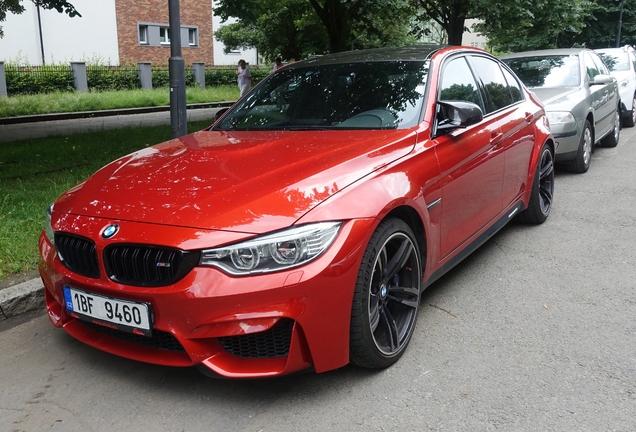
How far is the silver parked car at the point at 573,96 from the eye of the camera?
24.9ft

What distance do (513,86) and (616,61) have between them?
30.9 ft

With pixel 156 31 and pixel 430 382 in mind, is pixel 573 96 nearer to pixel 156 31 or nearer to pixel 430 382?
pixel 430 382

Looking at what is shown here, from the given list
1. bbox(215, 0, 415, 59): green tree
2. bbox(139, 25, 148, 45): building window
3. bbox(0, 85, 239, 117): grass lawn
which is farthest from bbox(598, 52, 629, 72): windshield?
bbox(139, 25, 148, 45): building window

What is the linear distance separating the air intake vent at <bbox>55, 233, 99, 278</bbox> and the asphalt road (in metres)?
0.60

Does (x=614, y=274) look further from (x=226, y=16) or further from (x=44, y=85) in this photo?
(x=44, y=85)

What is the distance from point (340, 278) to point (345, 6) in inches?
480

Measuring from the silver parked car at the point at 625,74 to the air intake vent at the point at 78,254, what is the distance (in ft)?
39.8

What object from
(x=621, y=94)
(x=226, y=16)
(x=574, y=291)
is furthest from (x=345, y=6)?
(x=574, y=291)

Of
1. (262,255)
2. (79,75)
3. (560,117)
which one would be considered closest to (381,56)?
(262,255)

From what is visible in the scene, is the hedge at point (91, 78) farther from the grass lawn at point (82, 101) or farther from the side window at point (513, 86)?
the side window at point (513, 86)

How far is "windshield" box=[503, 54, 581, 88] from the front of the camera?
28.0 ft

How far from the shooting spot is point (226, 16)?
15.0 metres

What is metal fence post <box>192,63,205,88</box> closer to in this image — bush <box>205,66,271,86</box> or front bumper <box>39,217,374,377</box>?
bush <box>205,66,271,86</box>

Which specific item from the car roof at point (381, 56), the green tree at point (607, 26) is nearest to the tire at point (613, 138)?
the car roof at point (381, 56)
